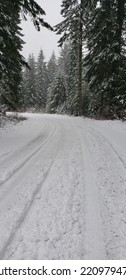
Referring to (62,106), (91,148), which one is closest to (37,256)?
(91,148)

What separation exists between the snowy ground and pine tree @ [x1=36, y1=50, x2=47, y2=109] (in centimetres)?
4723

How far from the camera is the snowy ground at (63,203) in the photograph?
10.1 feet

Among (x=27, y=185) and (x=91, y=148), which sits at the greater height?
(x=91, y=148)

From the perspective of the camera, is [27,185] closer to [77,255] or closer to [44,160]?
[44,160]

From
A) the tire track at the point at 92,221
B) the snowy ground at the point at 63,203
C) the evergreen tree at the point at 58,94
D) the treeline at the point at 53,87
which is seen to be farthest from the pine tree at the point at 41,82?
the tire track at the point at 92,221

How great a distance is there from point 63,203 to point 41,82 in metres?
56.9

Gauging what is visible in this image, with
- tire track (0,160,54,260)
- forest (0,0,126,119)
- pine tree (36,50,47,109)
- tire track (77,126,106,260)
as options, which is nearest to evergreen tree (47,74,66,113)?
pine tree (36,50,47,109)

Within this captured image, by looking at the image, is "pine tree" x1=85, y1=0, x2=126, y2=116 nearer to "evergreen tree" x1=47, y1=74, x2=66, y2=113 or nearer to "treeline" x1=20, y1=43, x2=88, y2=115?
"treeline" x1=20, y1=43, x2=88, y2=115

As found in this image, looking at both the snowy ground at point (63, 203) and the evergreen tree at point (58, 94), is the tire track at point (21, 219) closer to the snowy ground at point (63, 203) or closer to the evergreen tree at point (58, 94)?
the snowy ground at point (63, 203)

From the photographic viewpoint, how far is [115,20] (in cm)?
1595

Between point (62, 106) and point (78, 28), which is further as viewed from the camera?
point (62, 106)

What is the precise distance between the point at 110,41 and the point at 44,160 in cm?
1255

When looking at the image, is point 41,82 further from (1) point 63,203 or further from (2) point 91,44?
(1) point 63,203

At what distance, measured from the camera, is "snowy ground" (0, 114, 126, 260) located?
3066 millimetres
